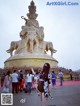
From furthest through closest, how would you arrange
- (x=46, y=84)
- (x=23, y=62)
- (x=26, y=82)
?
(x=23, y=62) → (x=26, y=82) → (x=46, y=84)

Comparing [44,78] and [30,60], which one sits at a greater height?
[30,60]

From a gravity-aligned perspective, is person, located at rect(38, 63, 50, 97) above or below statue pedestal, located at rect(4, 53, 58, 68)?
below

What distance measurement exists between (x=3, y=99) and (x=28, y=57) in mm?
13189

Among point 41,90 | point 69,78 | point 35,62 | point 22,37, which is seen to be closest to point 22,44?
point 22,37

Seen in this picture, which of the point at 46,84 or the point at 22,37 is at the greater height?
the point at 22,37

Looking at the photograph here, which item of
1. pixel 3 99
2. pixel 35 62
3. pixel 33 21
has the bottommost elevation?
pixel 3 99

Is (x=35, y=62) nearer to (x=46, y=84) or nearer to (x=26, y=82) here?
(x=26, y=82)

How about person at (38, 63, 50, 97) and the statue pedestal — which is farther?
the statue pedestal

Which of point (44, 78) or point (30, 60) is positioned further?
point (30, 60)

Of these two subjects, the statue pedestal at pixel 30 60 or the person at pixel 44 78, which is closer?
the person at pixel 44 78

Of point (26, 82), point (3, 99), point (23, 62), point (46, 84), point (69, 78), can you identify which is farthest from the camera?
point (23, 62)

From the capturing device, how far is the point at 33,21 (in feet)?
59.9

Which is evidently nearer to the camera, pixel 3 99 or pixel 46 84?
pixel 3 99

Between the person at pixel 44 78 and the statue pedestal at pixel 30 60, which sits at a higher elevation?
the statue pedestal at pixel 30 60
